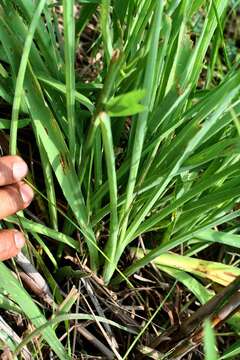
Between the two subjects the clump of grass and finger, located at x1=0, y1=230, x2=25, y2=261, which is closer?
the clump of grass

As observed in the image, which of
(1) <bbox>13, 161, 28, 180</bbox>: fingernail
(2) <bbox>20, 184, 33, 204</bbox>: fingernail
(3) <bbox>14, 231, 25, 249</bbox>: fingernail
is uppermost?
(1) <bbox>13, 161, 28, 180</bbox>: fingernail

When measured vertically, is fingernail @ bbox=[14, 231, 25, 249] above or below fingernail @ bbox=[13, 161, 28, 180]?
below

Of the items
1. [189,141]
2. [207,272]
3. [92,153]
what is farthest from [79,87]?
[207,272]

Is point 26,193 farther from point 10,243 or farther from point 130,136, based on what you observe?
point 130,136

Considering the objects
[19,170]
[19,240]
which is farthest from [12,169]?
[19,240]

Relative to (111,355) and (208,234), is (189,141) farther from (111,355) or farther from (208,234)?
(111,355)
